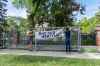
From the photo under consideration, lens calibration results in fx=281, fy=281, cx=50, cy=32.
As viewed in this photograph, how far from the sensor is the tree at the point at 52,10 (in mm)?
36725

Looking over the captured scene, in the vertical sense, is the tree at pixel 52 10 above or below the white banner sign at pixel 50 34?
above

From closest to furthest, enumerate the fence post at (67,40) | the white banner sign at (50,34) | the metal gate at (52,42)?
the fence post at (67,40), the white banner sign at (50,34), the metal gate at (52,42)

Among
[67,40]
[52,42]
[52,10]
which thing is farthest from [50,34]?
[52,10]

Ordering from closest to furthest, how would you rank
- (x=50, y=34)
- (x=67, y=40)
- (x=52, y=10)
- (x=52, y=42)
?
(x=67, y=40)
(x=50, y=34)
(x=52, y=42)
(x=52, y=10)

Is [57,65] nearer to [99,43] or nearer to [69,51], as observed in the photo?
[69,51]

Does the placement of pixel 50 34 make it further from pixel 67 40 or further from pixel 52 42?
pixel 67 40

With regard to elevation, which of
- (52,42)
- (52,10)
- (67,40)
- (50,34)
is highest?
(52,10)

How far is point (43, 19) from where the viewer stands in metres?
44.0

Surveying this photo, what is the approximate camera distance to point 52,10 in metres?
40.5

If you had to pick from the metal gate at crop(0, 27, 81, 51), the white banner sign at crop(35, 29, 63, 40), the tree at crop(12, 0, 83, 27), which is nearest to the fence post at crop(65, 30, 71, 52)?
the metal gate at crop(0, 27, 81, 51)

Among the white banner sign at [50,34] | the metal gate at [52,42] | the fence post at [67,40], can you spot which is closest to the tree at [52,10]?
the metal gate at [52,42]

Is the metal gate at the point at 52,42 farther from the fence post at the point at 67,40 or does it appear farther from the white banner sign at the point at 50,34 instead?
the white banner sign at the point at 50,34

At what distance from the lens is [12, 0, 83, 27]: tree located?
120 ft

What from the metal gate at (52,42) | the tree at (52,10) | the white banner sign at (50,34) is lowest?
the metal gate at (52,42)
